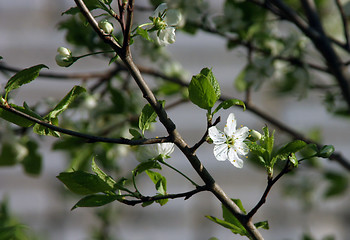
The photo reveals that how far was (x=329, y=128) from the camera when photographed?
330 centimetres

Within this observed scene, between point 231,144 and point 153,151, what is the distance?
13 centimetres

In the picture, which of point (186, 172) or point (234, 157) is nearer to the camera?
point (234, 157)

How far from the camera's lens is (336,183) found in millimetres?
1789

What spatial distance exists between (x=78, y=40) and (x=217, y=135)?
77cm

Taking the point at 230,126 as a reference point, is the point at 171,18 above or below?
above

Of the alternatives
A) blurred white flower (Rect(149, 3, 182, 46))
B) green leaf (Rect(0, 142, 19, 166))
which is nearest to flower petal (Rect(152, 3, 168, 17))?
blurred white flower (Rect(149, 3, 182, 46))

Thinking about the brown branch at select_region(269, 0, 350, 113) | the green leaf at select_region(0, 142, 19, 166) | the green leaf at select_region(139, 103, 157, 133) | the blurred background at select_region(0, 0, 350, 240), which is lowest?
the green leaf at select_region(139, 103, 157, 133)

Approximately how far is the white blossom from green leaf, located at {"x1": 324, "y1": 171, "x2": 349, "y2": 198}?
41.0 inches

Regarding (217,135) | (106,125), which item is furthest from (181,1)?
(217,135)

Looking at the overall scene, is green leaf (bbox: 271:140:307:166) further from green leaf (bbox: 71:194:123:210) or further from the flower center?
green leaf (bbox: 71:194:123:210)

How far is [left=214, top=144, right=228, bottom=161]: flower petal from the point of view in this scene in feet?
2.56

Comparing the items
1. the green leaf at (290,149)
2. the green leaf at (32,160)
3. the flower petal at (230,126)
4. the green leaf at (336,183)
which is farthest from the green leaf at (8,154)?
the green leaf at (336,183)

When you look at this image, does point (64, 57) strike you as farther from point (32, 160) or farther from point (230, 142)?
point (32, 160)

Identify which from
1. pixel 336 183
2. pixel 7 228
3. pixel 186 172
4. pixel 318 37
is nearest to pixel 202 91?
pixel 7 228
